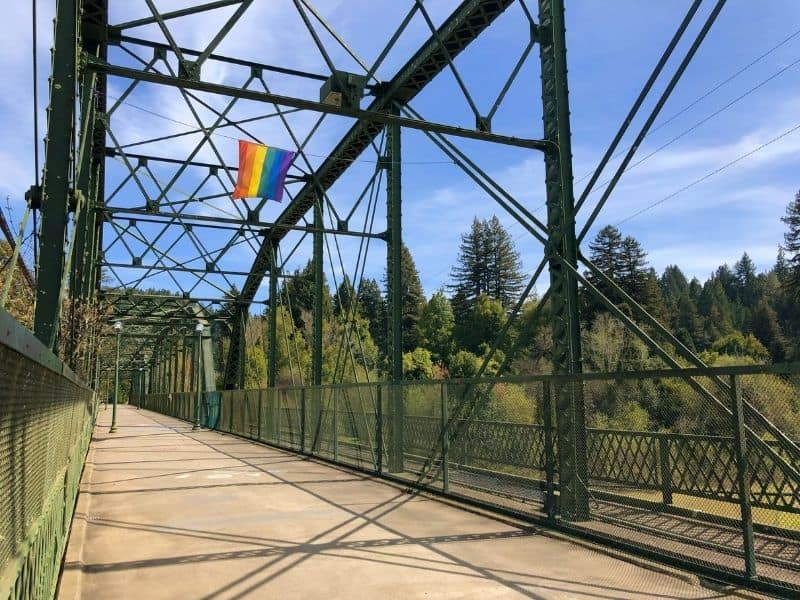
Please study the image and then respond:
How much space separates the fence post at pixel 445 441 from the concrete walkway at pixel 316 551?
1.44 feet

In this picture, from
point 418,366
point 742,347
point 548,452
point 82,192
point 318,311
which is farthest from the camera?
point 742,347

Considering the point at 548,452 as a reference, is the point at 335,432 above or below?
below

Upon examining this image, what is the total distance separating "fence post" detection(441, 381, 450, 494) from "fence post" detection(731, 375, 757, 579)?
523 cm

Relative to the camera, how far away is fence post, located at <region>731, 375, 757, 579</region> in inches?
220

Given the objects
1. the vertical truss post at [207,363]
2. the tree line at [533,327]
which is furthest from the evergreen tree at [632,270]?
the vertical truss post at [207,363]

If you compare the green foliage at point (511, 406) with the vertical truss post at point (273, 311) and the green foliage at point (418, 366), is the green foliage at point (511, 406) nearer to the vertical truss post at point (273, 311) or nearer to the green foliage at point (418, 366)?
the vertical truss post at point (273, 311)

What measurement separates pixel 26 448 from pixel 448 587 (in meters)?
3.82

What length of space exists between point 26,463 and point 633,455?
7.74 m

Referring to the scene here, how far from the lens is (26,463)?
319cm

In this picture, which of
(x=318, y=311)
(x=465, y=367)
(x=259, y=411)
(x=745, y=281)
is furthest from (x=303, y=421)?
(x=745, y=281)

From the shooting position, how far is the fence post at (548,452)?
8.15 meters

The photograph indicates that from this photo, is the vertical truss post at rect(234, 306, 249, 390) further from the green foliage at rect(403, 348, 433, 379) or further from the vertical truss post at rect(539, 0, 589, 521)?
the vertical truss post at rect(539, 0, 589, 521)

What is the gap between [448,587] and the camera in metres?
5.70

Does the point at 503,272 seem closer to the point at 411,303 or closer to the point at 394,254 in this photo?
the point at 411,303
